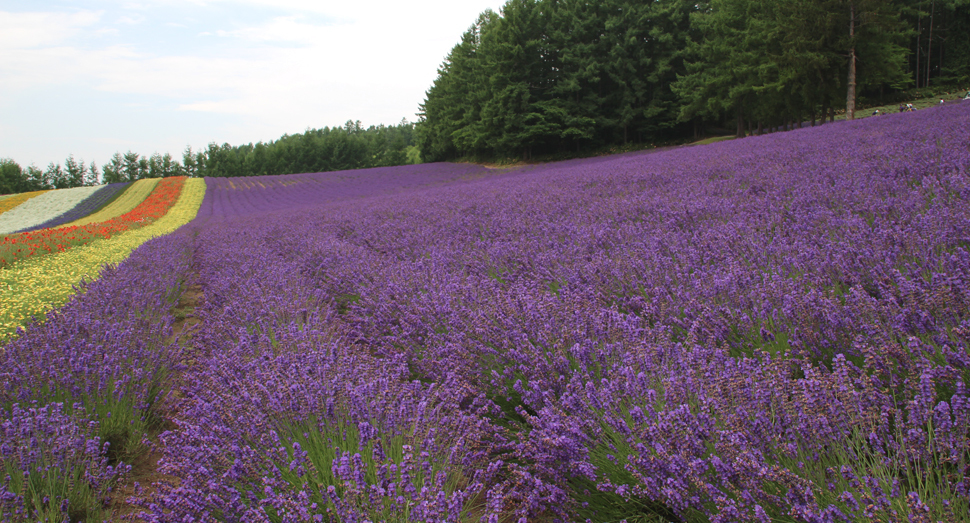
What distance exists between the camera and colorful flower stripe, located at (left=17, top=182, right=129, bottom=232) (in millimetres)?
20362

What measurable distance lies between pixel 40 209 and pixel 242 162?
32194 millimetres

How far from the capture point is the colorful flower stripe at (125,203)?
20.7m

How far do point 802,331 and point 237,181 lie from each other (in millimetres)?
36911

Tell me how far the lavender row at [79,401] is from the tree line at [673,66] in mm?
20755

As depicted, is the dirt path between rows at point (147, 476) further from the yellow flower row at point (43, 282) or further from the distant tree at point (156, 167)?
the distant tree at point (156, 167)

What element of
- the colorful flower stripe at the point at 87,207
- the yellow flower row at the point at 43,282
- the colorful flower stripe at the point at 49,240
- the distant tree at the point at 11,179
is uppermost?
the distant tree at the point at 11,179

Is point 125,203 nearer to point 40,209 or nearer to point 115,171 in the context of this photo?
point 40,209

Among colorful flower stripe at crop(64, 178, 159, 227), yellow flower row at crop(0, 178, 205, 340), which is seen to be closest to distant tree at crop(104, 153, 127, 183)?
Answer: colorful flower stripe at crop(64, 178, 159, 227)

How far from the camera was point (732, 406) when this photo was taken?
1.42 metres

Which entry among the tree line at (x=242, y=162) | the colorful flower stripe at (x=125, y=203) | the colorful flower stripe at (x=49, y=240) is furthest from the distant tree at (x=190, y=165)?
the colorful flower stripe at (x=49, y=240)

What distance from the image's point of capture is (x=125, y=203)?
25.3 meters

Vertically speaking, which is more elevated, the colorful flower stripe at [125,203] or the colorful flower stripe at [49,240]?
the colorful flower stripe at [125,203]

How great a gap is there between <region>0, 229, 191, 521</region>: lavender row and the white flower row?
77.4 ft

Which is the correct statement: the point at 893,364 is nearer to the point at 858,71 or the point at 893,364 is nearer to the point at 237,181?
the point at 858,71
